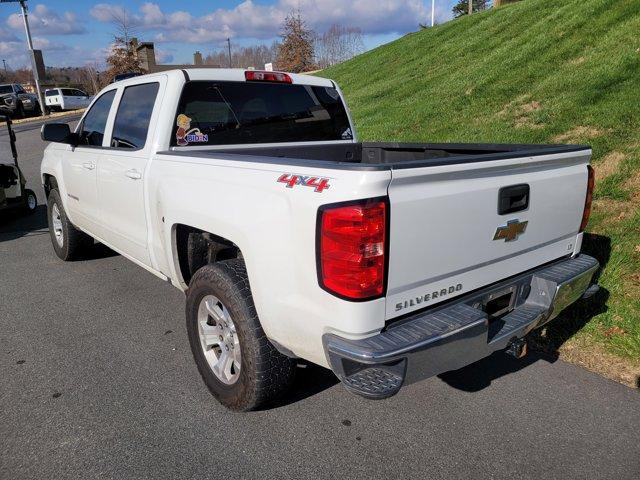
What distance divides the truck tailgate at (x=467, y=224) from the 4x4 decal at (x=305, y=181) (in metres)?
0.29

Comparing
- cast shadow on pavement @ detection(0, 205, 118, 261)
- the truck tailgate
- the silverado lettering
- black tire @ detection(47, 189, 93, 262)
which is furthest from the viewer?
cast shadow on pavement @ detection(0, 205, 118, 261)

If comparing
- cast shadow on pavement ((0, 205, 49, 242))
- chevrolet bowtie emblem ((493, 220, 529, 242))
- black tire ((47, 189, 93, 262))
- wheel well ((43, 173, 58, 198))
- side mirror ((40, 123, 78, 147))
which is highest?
side mirror ((40, 123, 78, 147))

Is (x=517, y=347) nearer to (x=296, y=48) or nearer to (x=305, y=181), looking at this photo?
(x=305, y=181)

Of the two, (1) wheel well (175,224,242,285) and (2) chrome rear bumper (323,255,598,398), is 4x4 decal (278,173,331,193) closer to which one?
(2) chrome rear bumper (323,255,598,398)

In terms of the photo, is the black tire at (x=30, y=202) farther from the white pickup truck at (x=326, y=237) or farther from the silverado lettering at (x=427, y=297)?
the silverado lettering at (x=427, y=297)

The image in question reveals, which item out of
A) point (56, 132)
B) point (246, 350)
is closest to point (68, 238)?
point (56, 132)

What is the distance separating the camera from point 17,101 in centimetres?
3139

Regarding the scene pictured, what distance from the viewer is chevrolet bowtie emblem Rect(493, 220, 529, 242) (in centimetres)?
Result: 263

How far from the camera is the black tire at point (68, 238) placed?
563cm

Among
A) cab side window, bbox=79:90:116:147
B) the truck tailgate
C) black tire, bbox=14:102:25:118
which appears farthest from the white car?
the truck tailgate

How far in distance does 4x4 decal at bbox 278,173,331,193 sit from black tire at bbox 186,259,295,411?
2.27 ft

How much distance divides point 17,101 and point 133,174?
110ft

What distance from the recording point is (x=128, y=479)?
2525 mm

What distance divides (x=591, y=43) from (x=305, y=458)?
9999 mm
